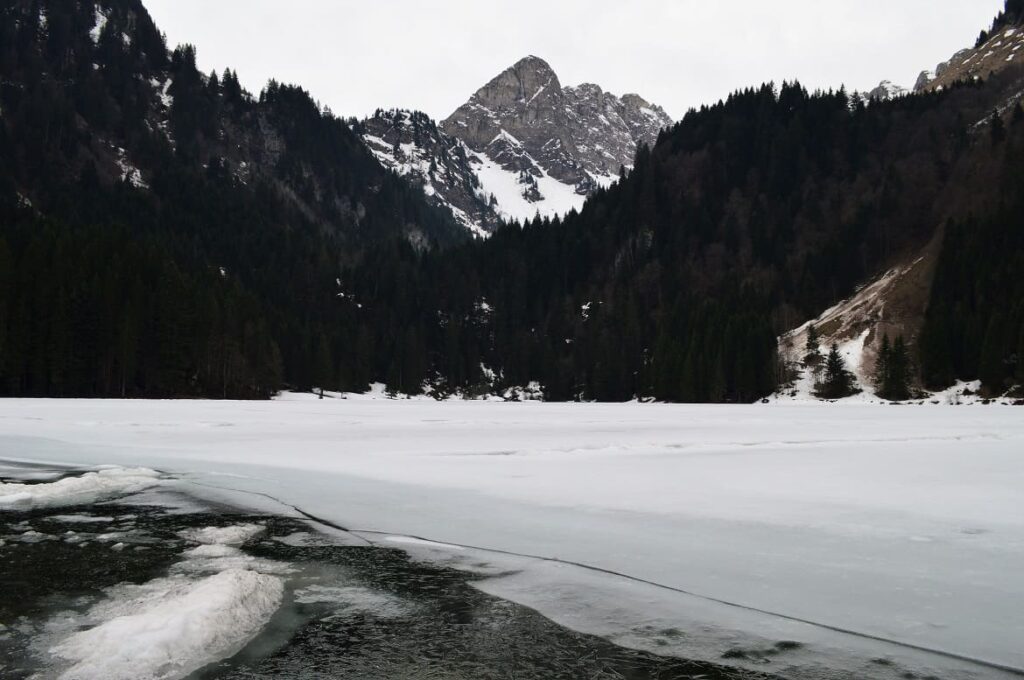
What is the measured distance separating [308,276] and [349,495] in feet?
553

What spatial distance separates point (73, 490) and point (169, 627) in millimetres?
9467

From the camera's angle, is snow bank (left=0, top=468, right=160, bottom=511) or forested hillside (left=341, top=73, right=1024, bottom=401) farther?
forested hillside (left=341, top=73, right=1024, bottom=401)

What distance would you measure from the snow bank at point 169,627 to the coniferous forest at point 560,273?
77.3 metres

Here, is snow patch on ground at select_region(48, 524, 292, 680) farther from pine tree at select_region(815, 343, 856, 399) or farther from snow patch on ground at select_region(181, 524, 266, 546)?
pine tree at select_region(815, 343, 856, 399)

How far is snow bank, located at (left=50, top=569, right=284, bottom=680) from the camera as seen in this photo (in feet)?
16.2

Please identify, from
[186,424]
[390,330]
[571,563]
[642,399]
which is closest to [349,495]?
[571,563]

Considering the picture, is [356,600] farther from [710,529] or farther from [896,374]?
[896,374]

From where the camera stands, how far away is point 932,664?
515cm

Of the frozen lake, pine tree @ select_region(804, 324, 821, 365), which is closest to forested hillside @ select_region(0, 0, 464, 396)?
the frozen lake

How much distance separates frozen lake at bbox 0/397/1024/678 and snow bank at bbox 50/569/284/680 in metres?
2.36

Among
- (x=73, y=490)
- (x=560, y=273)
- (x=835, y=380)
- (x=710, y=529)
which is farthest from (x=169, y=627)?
(x=560, y=273)

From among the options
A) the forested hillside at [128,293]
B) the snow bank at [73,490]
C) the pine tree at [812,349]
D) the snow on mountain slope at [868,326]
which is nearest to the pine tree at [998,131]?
the snow on mountain slope at [868,326]

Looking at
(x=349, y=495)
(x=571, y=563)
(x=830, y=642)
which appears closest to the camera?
(x=830, y=642)

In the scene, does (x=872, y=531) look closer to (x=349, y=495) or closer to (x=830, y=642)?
(x=830, y=642)
